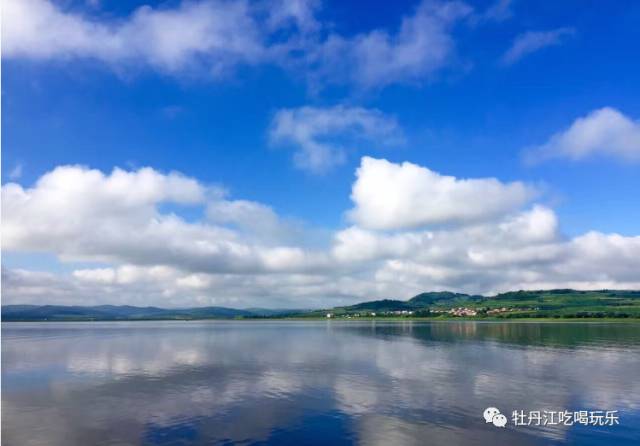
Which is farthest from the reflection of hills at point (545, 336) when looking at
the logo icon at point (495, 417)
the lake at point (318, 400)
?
the logo icon at point (495, 417)

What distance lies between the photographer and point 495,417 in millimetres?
33500

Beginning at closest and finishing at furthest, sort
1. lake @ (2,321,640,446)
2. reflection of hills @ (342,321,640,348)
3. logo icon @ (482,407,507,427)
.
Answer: lake @ (2,321,640,446) → logo icon @ (482,407,507,427) → reflection of hills @ (342,321,640,348)

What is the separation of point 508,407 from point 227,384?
2755 cm

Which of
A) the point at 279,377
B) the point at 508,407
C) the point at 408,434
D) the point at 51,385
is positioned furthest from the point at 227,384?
the point at 508,407

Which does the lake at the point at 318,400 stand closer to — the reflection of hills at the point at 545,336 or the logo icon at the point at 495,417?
the logo icon at the point at 495,417

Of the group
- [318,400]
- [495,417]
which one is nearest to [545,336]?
[495,417]

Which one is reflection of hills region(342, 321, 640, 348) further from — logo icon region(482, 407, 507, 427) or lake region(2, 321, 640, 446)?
logo icon region(482, 407, 507, 427)

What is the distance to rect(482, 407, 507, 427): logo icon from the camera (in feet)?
106

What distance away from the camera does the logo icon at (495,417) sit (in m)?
32.2

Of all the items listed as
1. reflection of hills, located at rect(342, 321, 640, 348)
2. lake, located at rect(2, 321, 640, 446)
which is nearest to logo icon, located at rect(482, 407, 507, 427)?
lake, located at rect(2, 321, 640, 446)

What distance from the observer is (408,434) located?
29.7 metres

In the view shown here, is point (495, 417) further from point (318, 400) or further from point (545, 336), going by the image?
point (545, 336)

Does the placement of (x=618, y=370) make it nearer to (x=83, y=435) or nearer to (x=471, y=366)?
(x=471, y=366)

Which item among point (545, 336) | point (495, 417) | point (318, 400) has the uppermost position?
point (495, 417)
